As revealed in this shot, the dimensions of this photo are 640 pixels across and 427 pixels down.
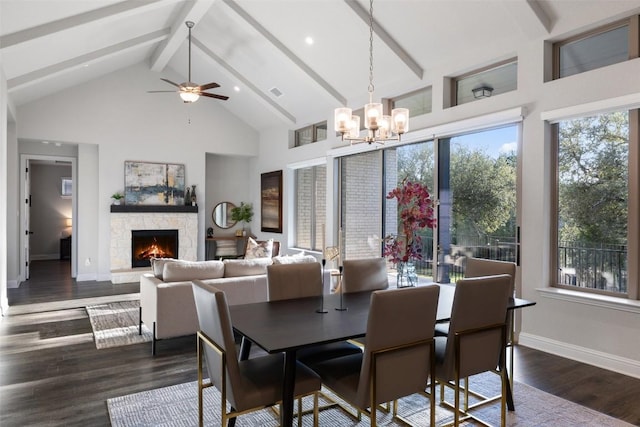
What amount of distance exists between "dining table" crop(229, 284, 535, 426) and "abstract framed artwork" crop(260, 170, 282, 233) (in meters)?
5.89

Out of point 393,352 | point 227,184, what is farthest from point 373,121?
point 227,184

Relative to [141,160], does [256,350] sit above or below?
below

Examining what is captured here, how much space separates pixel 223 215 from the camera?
9.84 m

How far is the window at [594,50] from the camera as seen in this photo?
370 centimetres

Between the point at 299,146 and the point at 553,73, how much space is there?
4.96 metres

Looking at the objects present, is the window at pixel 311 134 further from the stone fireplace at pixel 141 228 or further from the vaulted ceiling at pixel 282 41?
the stone fireplace at pixel 141 228

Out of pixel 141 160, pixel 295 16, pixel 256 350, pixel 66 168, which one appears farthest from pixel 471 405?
pixel 66 168

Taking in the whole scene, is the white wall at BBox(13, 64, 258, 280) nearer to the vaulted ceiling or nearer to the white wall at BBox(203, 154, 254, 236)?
the vaulted ceiling

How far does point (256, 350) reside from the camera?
407cm

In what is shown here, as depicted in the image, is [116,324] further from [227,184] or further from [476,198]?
[227,184]

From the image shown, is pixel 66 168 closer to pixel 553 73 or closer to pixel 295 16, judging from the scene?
pixel 295 16

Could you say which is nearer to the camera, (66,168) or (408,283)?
(408,283)

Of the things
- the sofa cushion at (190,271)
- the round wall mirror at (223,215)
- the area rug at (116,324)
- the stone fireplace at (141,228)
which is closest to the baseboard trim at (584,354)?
the sofa cushion at (190,271)

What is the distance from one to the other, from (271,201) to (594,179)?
6.38 meters
